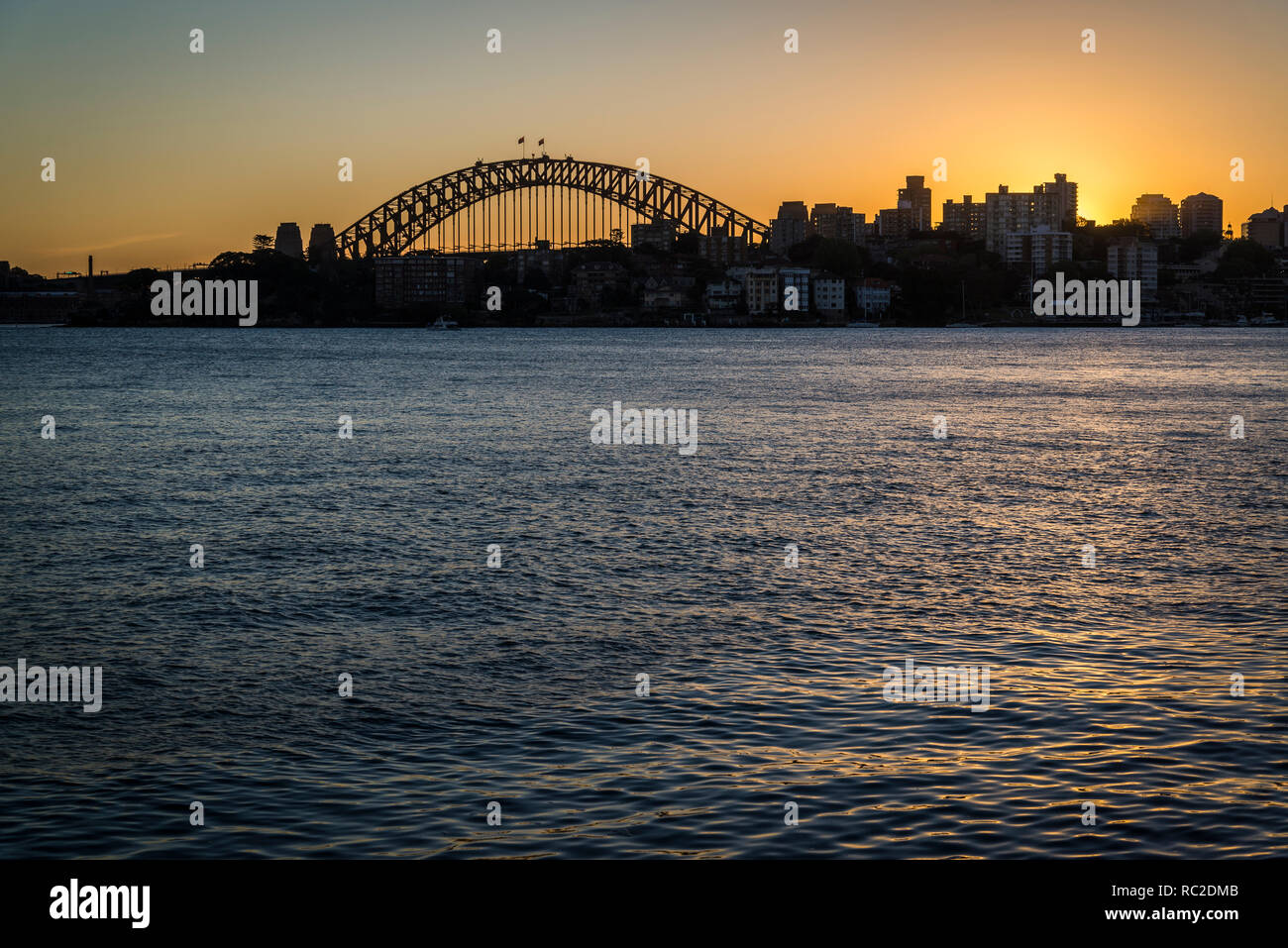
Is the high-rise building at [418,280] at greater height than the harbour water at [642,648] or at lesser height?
greater

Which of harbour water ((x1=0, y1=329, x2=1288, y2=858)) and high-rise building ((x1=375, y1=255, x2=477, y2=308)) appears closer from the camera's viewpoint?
harbour water ((x1=0, y1=329, x2=1288, y2=858))

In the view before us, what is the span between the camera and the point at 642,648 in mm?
11906

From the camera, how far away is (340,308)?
190m

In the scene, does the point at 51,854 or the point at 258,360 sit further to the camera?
the point at 258,360

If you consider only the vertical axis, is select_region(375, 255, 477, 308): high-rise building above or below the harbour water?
above

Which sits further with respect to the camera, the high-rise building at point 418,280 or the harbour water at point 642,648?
the high-rise building at point 418,280

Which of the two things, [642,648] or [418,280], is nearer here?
[642,648]

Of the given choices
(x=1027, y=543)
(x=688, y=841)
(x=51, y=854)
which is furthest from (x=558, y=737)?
(x=1027, y=543)

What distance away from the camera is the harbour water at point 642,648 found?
766 centimetres

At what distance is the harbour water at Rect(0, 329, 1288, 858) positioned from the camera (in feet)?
25.1

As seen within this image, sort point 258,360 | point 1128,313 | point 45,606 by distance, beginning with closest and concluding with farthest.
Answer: point 45,606 → point 258,360 → point 1128,313
